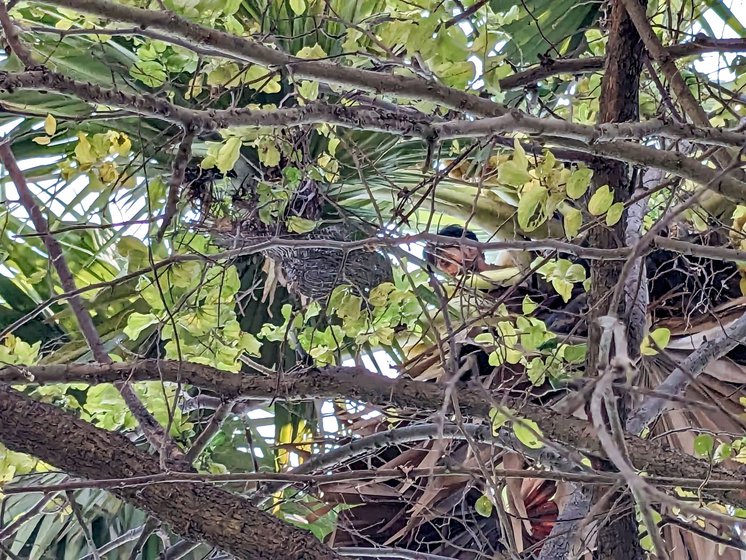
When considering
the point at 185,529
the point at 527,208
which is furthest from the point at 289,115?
the point at 185,529

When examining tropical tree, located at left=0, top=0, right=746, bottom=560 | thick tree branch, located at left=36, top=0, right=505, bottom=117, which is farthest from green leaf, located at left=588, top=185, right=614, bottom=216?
thick tree branch, located at left=36, top=0, right=505, bottom=117

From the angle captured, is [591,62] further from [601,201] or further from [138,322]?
[138,322]

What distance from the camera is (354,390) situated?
1.03 meters

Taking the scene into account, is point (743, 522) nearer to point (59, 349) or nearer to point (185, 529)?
point (185, 529)

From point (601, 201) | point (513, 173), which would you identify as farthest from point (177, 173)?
point (601, 201)

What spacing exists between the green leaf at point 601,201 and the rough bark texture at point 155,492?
0.50m

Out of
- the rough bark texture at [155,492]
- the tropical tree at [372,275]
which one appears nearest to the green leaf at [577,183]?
the tropical tree at [372,275]

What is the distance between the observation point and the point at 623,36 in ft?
3.25

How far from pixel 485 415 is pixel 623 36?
501 millimetres

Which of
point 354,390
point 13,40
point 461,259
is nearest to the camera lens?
point 13,40

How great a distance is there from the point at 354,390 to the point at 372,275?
49 centimetres

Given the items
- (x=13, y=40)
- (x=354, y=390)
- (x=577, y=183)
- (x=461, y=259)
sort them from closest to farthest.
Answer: (x=13, y=40) < (x=577, y=183) < (x=354, y=390) < (x=461, y=259)

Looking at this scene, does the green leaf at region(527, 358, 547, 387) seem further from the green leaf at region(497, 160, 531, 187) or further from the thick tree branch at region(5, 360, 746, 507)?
the green leaf at region(497, 160, 531, 187)

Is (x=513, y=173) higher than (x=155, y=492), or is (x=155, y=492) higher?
(x=513, y=173)
